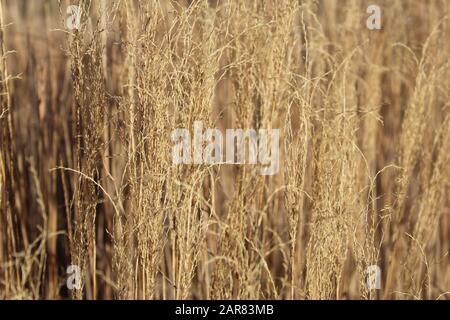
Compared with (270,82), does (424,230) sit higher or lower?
lower

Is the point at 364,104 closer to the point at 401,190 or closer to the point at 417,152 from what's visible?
the point at 417,152

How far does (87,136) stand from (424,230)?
1.04m

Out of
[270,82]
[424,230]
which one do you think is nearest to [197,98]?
[270,82]

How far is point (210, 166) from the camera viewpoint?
1.29m

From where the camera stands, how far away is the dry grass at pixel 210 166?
1.29m

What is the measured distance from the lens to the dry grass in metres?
1.29

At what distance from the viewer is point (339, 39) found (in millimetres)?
2002

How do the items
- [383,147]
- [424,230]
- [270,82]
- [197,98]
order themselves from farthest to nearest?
[383,147]
[424,230]
[270,82]
[197,98]

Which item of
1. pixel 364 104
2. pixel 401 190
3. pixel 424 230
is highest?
pixel 364 104

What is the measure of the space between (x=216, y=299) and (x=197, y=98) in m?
0.50

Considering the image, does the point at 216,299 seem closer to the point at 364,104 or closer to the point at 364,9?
the point at 364,104
